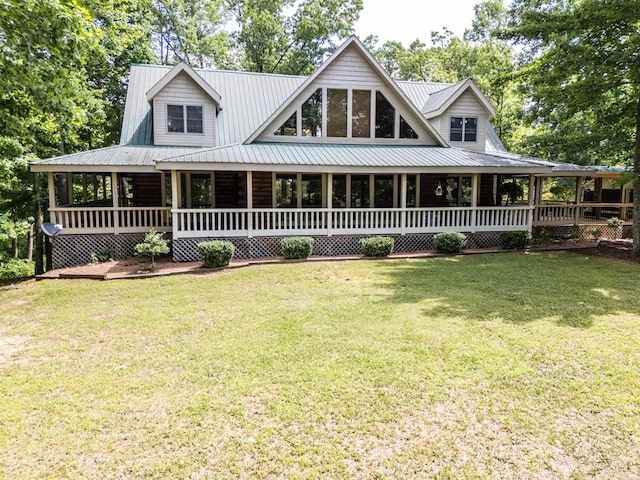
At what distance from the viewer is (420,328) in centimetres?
659

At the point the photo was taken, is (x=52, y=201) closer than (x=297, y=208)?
Yes

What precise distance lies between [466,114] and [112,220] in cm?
1517

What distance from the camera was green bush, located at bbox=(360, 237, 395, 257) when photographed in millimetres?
13273

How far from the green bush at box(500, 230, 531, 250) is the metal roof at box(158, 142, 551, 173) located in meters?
2.31

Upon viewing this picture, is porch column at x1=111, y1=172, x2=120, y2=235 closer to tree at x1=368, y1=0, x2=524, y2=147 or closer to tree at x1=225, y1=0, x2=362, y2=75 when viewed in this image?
tree at x1=225, y1=0, x2=362, y2=75

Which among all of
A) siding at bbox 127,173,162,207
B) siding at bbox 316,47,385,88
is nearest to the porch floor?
siding at bbox 127,173,162,207

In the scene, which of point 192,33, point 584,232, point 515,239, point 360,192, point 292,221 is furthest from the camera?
point 192,33

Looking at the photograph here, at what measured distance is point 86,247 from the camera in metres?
13.3

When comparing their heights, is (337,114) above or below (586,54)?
below

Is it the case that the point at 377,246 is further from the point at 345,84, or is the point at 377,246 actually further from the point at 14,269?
the point at 14,269

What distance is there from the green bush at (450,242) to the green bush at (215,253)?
6950 mm

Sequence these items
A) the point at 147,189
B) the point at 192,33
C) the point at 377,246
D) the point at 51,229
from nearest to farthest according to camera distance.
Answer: the point at 51,229 < the point at 377,246 < the point at 147,189 < the point at 192,33

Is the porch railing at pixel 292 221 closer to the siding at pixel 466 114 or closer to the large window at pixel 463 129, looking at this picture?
the siding at pixel 466 114

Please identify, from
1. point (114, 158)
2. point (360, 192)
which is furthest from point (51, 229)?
point (360, 192)
